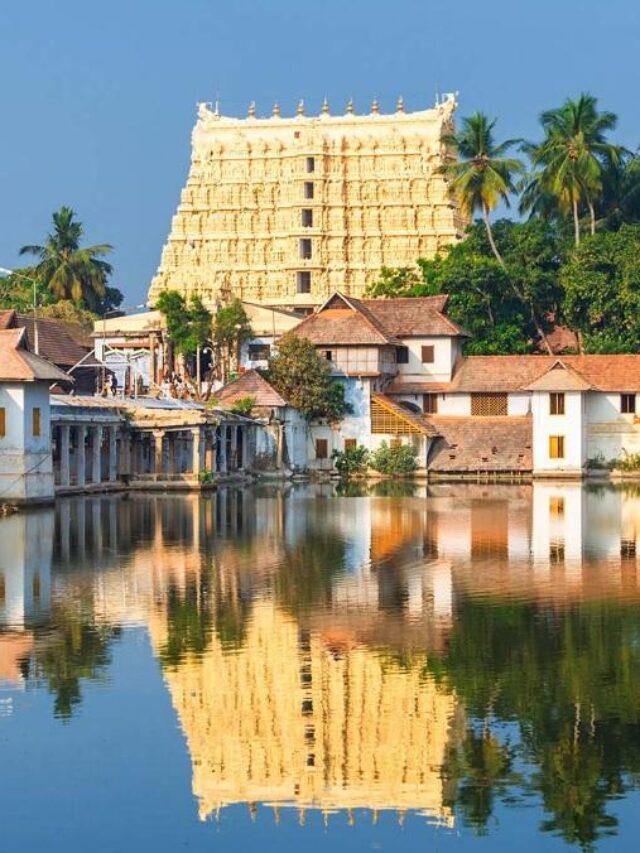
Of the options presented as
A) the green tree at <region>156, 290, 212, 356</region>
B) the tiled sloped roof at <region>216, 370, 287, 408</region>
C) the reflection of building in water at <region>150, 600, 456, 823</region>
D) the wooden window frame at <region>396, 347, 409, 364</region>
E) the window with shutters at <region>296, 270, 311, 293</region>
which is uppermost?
the window with shutters at <region>296, 270, 311, 293</region>

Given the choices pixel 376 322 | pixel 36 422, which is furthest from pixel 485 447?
pixel 36 422

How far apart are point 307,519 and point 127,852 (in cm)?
3217

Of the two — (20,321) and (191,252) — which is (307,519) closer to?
(20,321)

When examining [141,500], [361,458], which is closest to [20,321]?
[361,458]

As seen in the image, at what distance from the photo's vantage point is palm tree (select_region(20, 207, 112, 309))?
355ft

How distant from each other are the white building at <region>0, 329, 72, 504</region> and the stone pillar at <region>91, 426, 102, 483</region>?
7976 mm

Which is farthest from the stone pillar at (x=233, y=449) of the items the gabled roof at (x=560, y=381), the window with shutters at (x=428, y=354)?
the gabled roof at (x=560, y=381)

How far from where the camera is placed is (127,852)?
1585 centimetres

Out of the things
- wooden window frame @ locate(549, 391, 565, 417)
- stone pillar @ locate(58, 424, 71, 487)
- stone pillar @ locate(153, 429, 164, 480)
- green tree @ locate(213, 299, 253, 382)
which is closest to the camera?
stone pillar @ locate(58, 424, 71, 487)

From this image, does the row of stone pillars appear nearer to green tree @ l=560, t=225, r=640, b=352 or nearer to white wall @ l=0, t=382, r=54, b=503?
white wall @ l=0, t=382, r=54, b=503

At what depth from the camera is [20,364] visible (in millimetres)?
49781

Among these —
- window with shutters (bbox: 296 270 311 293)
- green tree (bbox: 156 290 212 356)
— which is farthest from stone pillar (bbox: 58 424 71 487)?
window with shutters (bbox: 296 270 311 293)

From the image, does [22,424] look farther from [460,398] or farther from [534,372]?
[534,372]

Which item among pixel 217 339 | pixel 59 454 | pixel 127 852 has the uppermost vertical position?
pixel 217 339
